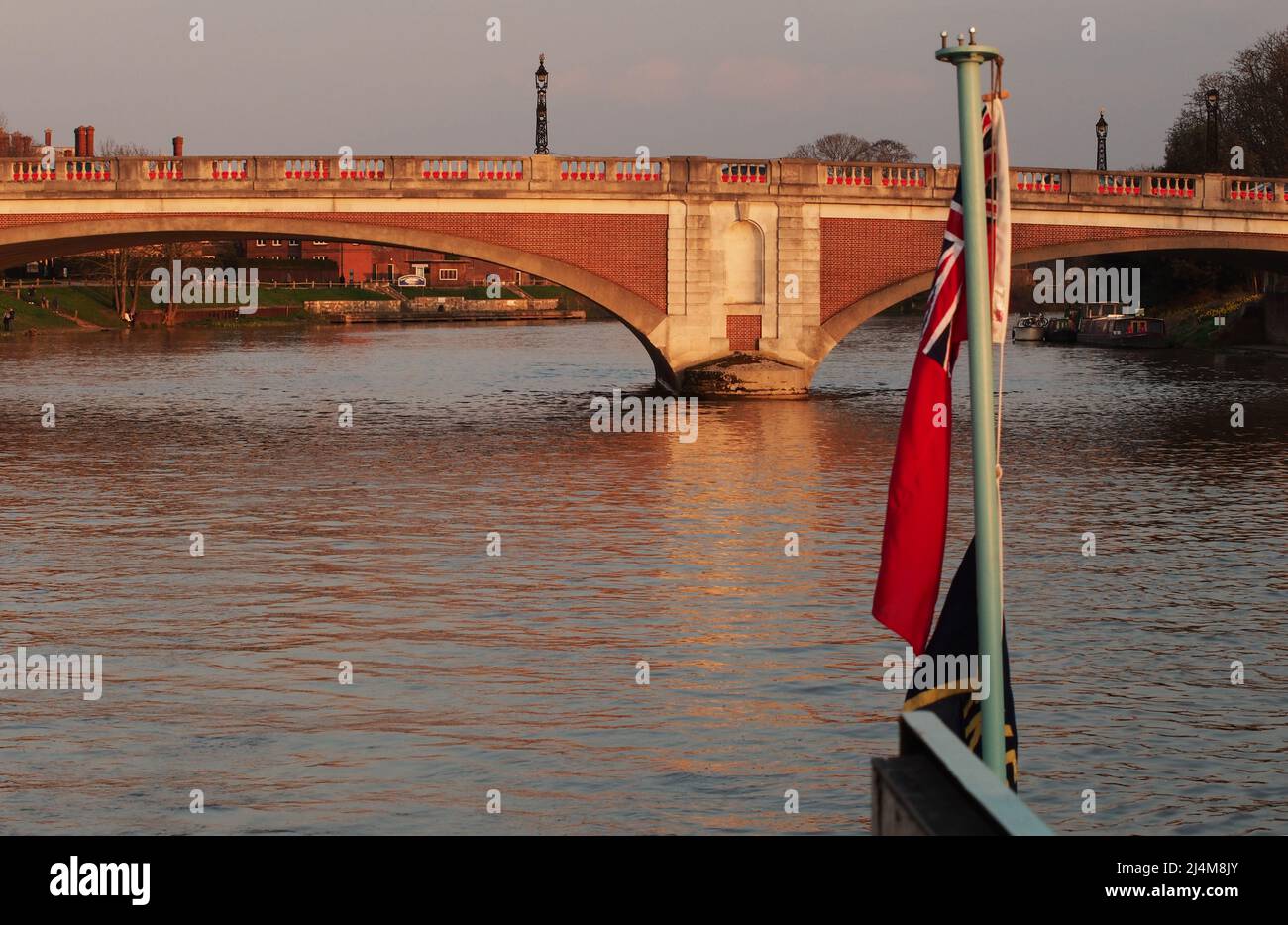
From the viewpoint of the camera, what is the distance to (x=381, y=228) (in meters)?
44.4

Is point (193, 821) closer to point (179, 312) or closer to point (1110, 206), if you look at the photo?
point (1110, 206)

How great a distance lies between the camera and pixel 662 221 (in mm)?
45406

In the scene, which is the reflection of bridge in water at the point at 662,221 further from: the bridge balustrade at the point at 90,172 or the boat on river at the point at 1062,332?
the boat on river at the point at 1062,332

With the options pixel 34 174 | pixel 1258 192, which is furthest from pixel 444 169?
pixel 1258 192

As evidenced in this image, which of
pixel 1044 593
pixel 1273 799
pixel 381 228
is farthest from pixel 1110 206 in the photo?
pixel 1273 799

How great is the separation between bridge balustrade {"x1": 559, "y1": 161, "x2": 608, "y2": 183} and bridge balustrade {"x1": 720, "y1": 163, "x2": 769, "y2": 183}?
299 cm

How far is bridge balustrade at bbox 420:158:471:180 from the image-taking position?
44438 mm

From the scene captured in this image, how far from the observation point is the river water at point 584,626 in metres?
10.9

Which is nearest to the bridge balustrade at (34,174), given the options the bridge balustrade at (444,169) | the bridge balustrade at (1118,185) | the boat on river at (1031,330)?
the bridge balustrade at (444,169)

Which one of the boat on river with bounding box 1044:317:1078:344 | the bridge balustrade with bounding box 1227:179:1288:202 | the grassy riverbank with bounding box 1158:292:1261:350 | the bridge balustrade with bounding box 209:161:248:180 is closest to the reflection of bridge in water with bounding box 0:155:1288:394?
the bridge balustrade with bounding box 209:161:248:180

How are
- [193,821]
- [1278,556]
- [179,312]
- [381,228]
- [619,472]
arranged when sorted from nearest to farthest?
[193,821] → [1278,556] → [619,472] → [381,228] → [179,312]

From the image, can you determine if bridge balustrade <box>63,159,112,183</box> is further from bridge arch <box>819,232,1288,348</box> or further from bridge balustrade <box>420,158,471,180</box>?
bridge arch <box>819,232,1288,348</box>

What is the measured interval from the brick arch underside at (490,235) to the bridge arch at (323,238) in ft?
0.08

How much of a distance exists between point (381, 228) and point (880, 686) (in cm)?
3256
